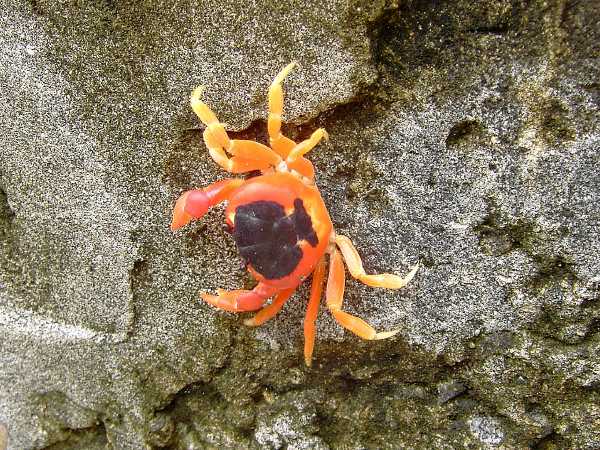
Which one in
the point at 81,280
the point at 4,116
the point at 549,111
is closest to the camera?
the point at 549,111

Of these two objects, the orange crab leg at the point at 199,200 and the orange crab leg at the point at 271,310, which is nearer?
the orange crab leg at the point at 199,200

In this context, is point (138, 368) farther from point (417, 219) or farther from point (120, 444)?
point (417, 219)

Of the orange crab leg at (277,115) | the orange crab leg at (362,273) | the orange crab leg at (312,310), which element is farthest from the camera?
the orange crab leg at (312,310)

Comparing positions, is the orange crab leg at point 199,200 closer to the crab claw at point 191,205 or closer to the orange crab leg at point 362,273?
the crab claw at point 191,205

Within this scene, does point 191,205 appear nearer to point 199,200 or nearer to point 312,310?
point 199,200

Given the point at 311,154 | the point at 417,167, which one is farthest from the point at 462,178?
the point at 311,154

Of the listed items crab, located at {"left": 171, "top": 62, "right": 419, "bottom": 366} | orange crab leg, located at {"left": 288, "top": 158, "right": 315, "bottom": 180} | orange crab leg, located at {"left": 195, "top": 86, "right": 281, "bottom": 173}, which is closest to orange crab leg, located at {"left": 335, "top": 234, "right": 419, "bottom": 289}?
crab, located at {"left": 171, "top": 62, "right": 419, "bottom": 366}

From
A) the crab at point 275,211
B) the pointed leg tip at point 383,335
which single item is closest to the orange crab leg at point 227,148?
the crab at point 275,211

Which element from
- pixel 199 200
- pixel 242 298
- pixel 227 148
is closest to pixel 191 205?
pixel 199 200
